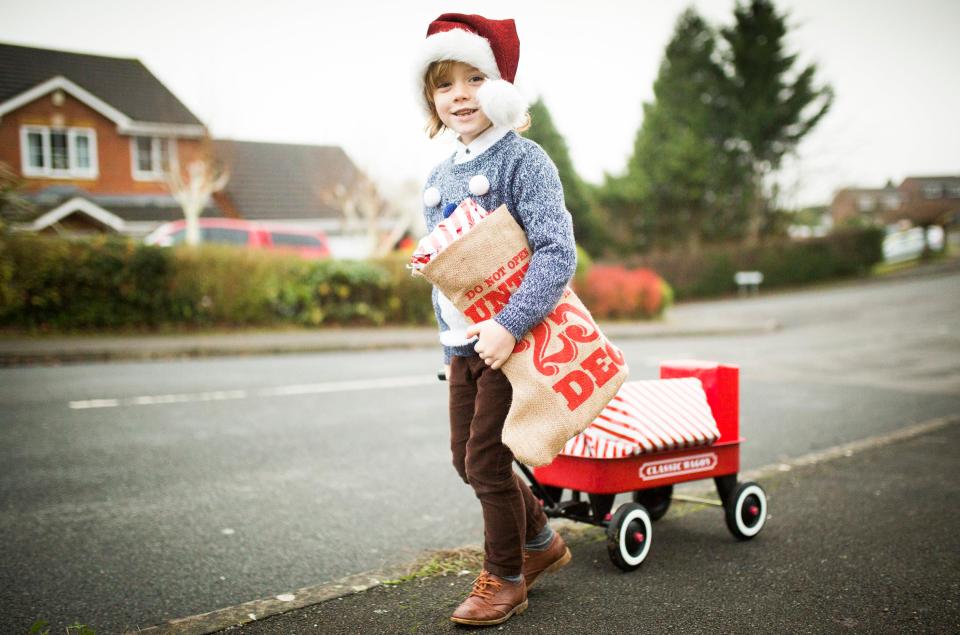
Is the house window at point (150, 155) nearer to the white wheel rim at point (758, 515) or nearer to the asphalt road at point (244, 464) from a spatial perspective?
the asphalt road at point (244, 464)

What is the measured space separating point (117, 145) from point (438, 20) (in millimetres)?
27634

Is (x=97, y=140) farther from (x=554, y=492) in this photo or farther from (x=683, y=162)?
(x=554, y=492)

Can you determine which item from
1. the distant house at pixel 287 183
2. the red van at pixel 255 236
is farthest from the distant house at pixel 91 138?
the red van at pixel 255 236

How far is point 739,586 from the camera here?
306cm

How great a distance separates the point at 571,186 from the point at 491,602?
31.9 meters

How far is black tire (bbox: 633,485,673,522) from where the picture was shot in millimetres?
3846

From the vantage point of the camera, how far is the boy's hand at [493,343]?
247 centimetres

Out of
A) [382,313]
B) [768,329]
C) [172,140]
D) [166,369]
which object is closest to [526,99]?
[166,369]

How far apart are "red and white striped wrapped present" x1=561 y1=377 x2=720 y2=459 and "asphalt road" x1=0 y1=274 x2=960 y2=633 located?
1031 millimetres

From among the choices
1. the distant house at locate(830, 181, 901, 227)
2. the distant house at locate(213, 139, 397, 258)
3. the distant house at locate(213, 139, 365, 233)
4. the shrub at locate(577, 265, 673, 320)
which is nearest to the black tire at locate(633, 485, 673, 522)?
the shrub at locate(577, 265, 673, 320)

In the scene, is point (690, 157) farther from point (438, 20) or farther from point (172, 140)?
point (438, 20)

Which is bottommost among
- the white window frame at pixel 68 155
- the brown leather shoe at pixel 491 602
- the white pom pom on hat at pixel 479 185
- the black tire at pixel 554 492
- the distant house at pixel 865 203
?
the brown leather shoe at pixel 491 602

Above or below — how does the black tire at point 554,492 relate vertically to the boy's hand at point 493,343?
below

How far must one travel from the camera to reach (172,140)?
1072 inches
